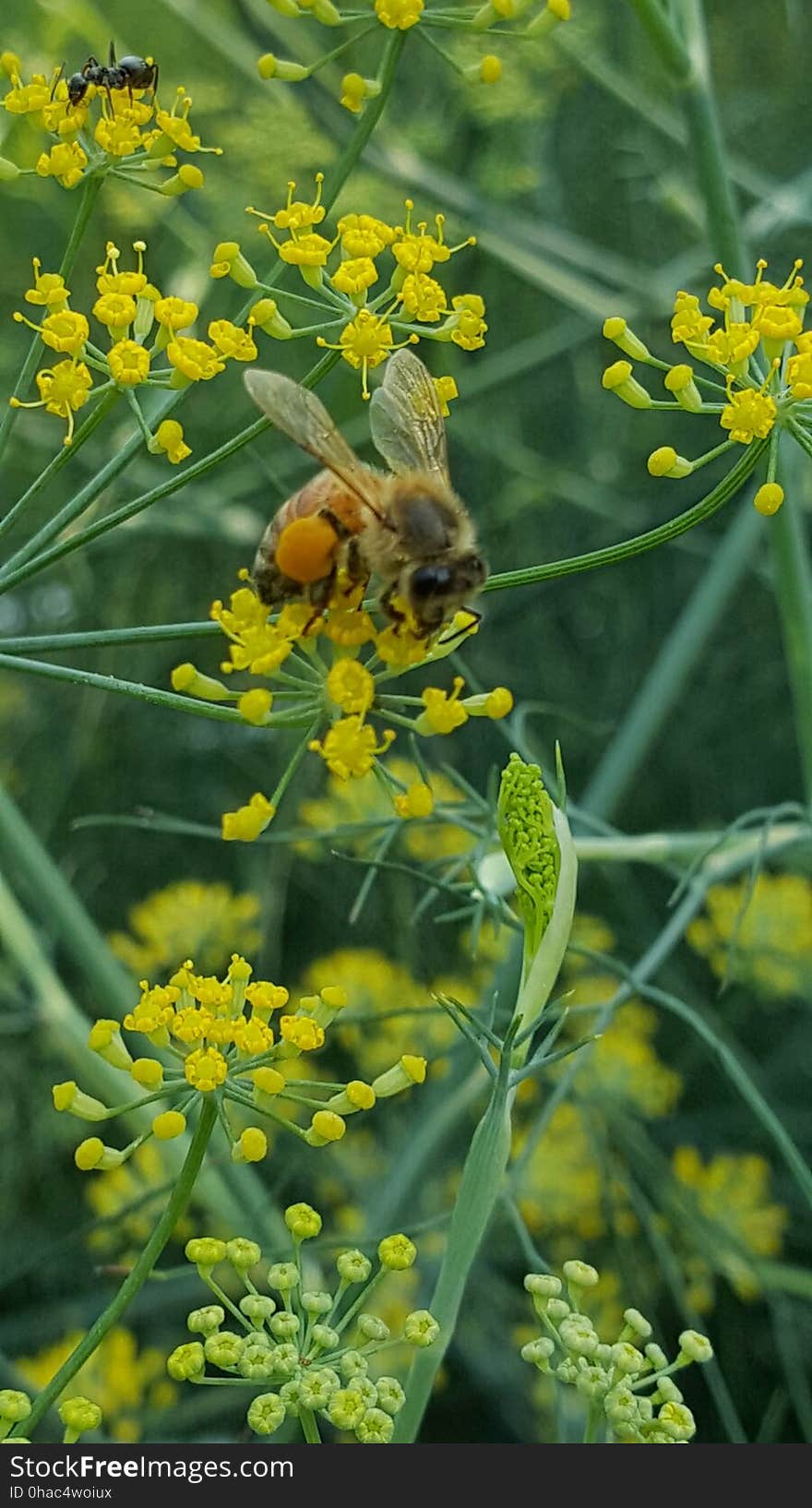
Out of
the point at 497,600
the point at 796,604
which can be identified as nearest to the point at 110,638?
the point at 796,604

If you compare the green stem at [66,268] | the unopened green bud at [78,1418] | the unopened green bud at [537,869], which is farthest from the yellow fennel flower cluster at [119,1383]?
the green stem at [66,268]

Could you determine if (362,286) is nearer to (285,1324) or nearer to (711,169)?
(711,169)

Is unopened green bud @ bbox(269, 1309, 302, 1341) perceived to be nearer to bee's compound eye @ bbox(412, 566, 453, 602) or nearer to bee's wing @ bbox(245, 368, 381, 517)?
bee's compound eye @ bbox(412, 566, 453, 602)

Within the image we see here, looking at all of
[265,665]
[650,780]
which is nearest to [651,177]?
[650,780]

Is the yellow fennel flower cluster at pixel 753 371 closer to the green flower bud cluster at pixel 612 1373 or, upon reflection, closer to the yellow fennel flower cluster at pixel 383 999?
the green flower bud cluster at pixel 612 1373

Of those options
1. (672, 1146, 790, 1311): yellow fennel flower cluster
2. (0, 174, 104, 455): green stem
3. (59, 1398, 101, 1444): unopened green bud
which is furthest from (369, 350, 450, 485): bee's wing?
(672, 1146, 790, 1311): yellow fennel flower cluster

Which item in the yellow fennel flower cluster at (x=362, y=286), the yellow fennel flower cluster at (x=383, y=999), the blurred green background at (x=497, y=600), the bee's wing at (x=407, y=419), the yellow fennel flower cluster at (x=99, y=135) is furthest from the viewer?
the blurred green background at (x=497, y=600)
